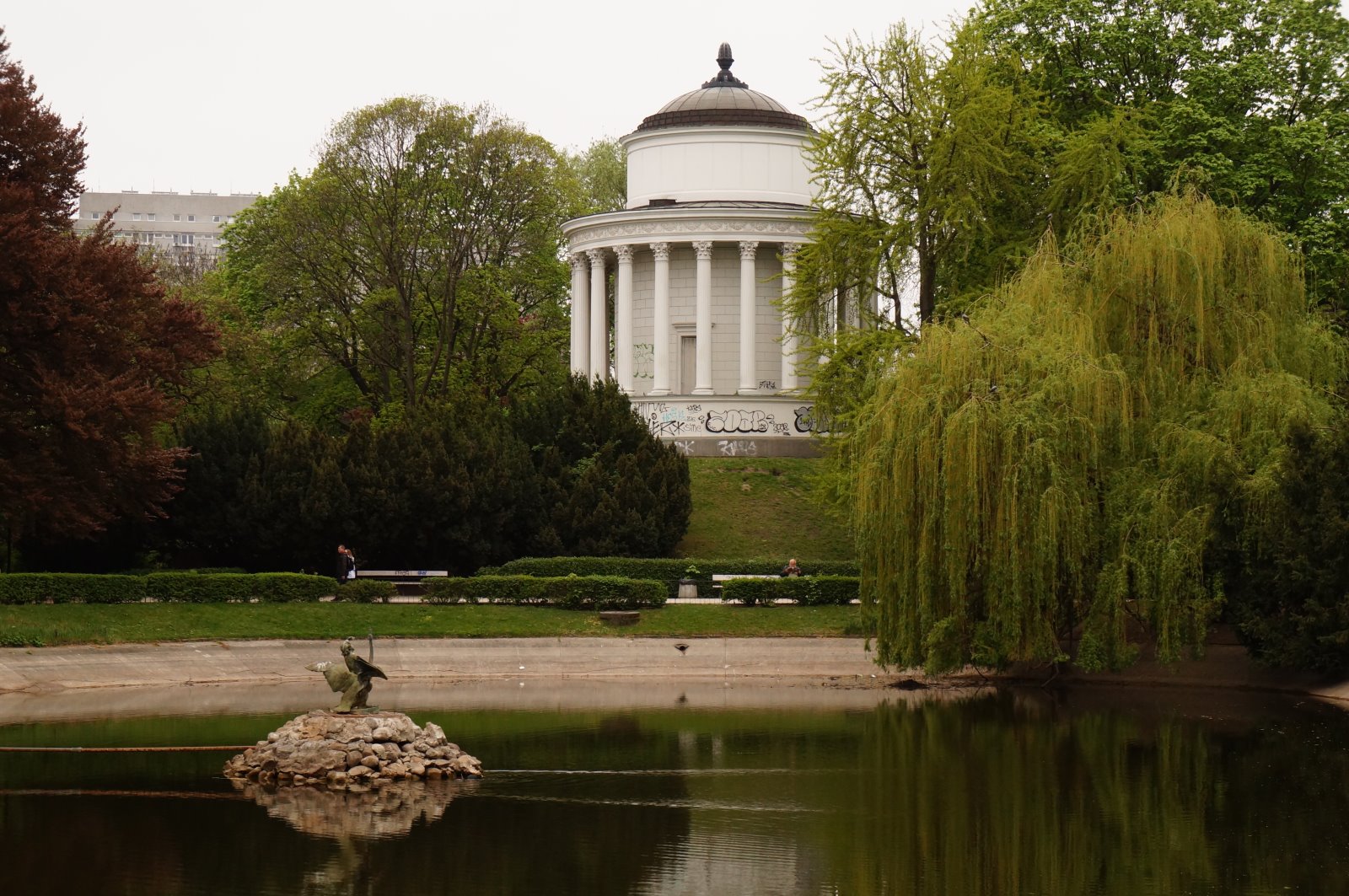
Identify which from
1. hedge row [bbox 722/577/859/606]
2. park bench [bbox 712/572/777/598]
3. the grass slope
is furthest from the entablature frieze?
hedge row [bbox 722/577/859/606]

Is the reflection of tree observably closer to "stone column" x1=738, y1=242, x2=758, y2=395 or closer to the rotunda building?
the rotunda building

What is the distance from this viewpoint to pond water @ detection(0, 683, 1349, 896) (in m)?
23.0

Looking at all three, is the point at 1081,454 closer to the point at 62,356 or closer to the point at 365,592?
the point at 365,592

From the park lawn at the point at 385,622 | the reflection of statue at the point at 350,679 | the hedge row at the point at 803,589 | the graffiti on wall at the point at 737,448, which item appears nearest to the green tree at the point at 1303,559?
the park lawn at the point at 385,622

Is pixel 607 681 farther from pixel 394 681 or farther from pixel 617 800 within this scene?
pixel 617 800

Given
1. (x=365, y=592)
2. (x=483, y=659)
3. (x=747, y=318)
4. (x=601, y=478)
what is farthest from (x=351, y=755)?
(x=747, y=318)

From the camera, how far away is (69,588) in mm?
49062

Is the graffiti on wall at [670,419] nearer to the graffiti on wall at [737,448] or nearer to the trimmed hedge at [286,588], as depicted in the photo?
the graffiti on wall at [737,448]

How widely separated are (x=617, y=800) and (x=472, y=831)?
3482 mm

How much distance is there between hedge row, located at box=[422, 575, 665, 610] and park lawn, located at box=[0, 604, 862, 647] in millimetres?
425

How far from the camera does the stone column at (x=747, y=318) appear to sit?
68.9 m

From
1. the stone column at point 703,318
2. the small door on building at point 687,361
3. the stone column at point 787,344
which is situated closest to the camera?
the stone column at point 787,344

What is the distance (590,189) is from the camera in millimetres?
100312

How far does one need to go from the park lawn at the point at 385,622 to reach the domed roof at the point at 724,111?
87.9ft
